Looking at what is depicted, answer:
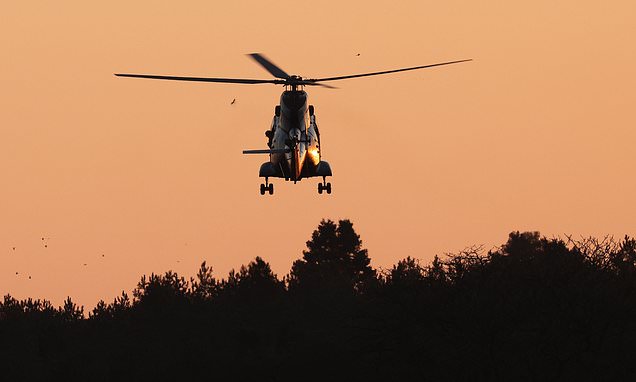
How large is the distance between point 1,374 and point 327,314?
26949 mm

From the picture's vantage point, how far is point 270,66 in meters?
92.9

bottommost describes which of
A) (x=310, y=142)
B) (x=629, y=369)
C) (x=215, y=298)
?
(x=629, y=369)

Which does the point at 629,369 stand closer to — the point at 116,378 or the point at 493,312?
the point at 493,312

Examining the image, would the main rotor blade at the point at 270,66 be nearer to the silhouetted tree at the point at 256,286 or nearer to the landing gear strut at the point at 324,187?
the landing gear strut at the point at 324,187

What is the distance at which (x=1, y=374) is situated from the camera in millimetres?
162375

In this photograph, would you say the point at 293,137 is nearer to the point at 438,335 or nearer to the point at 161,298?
the point at 438,335

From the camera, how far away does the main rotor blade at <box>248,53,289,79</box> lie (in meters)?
87.4

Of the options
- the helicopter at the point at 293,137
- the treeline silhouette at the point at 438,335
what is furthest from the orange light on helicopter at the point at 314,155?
the treeline silhouette at the point at 438,335

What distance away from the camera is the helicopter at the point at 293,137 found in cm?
9256

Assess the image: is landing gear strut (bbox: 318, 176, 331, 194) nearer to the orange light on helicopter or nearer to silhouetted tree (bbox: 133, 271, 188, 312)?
the orange light on helicopter

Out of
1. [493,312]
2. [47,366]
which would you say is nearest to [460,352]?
[493,312]

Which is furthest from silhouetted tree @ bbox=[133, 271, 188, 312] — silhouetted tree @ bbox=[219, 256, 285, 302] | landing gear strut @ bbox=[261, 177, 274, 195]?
landing gear strut @ bbox=[261, 177, 274, 195]

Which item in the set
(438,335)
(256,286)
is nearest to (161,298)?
(256,286)

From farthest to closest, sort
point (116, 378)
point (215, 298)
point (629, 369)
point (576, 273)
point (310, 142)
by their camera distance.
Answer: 1. point (215, 298)
2. point (116, 378)
3. point (576, 273)
4. point (629, 369)
5. point (310, 142)
